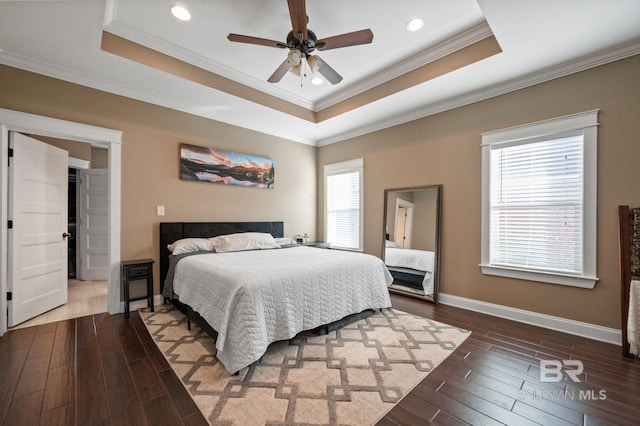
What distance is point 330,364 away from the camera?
84.4 inches

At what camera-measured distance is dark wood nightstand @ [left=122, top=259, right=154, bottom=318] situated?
10.1ft

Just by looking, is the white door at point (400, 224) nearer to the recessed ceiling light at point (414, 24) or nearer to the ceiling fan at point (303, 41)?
the recessed ceiling light at point (414, 24)

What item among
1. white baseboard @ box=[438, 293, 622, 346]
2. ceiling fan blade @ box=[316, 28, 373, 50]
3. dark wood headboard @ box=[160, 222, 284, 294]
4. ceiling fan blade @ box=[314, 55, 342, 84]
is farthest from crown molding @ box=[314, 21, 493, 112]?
white baseboard @ box=[438, 293, 622, 346]

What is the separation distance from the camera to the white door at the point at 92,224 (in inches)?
197

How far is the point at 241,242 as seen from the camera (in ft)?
12.2

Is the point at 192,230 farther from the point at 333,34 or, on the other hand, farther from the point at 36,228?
the point at 333,34

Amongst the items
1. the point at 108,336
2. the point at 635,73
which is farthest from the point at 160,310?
the point at 635,73

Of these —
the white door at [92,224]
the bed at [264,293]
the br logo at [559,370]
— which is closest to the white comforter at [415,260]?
the bed at [264,293]

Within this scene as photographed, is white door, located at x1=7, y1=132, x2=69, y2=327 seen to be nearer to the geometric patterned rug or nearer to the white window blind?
the geometric patterned rug

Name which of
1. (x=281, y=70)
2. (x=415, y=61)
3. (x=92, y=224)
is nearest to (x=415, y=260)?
(x=415, y=61)

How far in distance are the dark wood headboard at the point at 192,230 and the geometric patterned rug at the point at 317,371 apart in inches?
36.3

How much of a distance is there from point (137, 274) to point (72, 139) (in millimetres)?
1707

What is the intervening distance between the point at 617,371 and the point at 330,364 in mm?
2239

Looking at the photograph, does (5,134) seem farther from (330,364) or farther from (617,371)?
(617,371)
